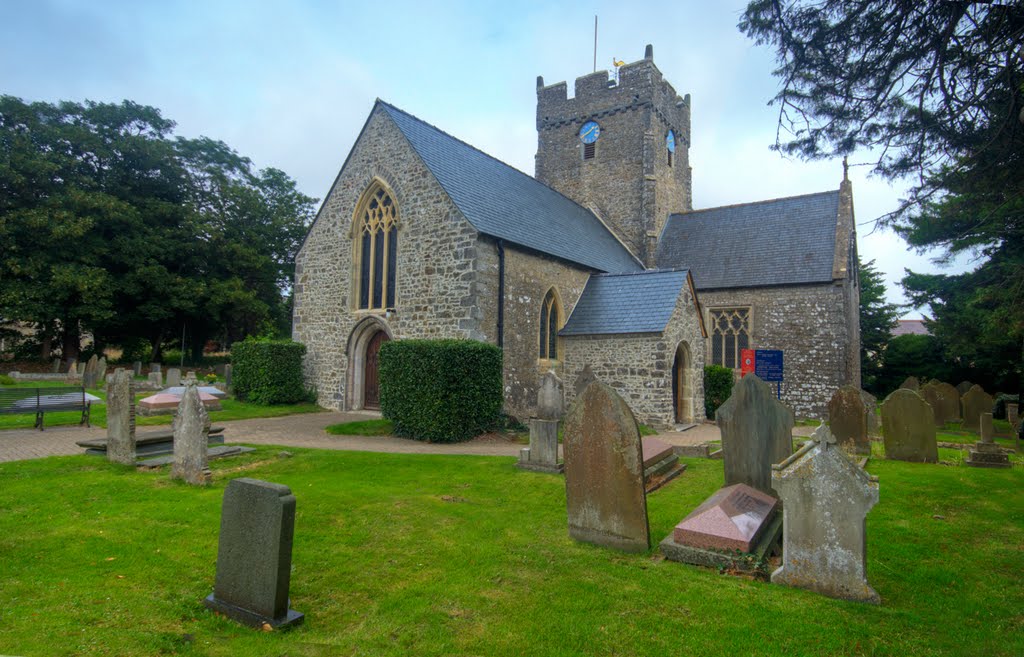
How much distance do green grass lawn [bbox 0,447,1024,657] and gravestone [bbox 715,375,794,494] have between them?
35.0 inches

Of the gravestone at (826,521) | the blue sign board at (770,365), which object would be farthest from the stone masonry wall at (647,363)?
the gravestone at (826,521)

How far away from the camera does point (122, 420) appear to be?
8.47m

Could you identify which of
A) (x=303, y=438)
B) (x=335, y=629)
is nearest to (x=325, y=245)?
(x=303, y=438)

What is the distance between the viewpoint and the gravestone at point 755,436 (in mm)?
6371

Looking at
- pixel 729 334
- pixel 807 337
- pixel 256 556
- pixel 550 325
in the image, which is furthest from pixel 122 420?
pixel 807 337

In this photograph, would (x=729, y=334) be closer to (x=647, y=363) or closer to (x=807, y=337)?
(x=807, y=337)

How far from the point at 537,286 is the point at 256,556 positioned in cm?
1325

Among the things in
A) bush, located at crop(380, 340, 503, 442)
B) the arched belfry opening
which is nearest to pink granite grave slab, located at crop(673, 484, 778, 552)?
bush, located at crop(380, 340, 503, 442)

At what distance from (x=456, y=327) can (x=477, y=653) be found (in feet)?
36.9

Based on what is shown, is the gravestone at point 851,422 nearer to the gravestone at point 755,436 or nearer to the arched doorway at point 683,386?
the gravestone at point 755,436

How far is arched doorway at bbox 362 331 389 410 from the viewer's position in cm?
1661

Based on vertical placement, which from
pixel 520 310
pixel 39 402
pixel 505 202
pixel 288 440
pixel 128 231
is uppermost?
pixel 128 231

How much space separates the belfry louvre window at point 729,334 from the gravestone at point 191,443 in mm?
19169

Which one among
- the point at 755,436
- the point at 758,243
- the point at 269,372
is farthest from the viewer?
the point at 758,243
